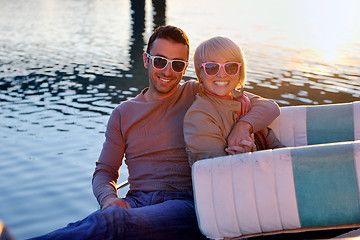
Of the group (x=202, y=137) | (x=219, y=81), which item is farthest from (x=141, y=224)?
(x=219, y=81)

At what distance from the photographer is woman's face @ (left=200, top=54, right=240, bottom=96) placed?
2.83m

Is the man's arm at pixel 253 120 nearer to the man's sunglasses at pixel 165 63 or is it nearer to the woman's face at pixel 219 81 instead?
the woman's face at pixel 219 81

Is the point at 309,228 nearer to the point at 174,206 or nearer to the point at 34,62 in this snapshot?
the point at 174,206

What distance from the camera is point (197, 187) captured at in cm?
239

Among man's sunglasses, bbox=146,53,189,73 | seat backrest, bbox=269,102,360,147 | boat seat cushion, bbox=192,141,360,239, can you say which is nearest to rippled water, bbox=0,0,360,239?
man's sunglasses, bbox=146,53,189,73

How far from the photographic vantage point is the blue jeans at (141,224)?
236cm

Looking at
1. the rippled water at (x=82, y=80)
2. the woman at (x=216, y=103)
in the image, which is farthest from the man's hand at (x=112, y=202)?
the rippled water at (x=82, y=80)

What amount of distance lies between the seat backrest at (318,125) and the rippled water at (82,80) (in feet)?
6.89

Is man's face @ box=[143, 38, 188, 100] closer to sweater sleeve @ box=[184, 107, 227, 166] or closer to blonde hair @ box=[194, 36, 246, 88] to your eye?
blonde hair @ box=[194, 36, 246, 88]

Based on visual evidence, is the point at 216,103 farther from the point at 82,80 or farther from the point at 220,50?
the point at 82,80

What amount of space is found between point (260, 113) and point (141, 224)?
0.93m

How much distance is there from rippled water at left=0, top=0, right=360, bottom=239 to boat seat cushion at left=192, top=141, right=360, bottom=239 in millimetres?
2325

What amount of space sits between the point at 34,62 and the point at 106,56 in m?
1.91

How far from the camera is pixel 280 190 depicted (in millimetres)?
2344
